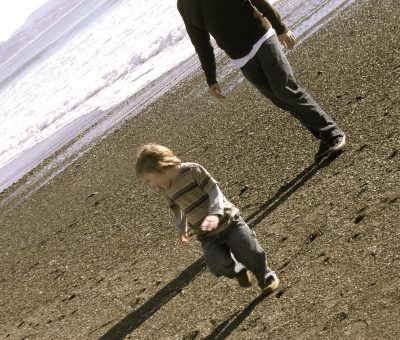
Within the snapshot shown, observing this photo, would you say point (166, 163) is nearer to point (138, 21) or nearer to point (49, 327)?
point (49, 327)

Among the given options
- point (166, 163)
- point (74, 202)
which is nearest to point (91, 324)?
point (166, 163)

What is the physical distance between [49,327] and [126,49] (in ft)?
45.5

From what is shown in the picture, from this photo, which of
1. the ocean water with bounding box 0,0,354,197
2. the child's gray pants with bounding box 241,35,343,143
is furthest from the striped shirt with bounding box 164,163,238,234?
the ocean water with bounding box 0,0,354,197

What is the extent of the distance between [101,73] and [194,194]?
1405 cm

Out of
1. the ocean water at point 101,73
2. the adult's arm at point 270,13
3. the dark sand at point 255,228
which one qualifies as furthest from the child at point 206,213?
the ocean water at point 101,73

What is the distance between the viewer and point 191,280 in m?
4.88

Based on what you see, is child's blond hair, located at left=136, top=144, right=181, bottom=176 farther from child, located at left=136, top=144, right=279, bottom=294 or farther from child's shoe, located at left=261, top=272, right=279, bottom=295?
child's shoe, located at left=261, top=272, right=279, bottom=295

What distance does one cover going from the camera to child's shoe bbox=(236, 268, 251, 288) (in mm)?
4152

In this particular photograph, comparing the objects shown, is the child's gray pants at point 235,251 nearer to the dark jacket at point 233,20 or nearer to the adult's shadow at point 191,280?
the adult's shadow at point 191,280

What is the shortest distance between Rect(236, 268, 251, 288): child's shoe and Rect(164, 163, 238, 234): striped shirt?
0.32 meters

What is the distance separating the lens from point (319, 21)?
9789 millimetres

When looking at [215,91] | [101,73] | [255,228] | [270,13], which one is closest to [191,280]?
[255,228]

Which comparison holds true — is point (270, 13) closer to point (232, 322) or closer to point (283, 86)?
point (283, 86)

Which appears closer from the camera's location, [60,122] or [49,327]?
[49,327]
